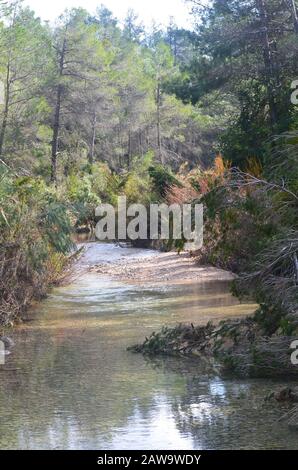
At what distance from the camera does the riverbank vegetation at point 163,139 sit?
33.7ft

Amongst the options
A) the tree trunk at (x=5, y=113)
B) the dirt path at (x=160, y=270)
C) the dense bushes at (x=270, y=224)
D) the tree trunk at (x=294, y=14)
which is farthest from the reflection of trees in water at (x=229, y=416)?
the tree trunk at (x=5, y=113)

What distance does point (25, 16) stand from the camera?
35906mm

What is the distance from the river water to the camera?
23.9 feet

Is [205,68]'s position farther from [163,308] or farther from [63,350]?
[63,350]

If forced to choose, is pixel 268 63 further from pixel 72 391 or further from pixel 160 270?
pixel 72 391

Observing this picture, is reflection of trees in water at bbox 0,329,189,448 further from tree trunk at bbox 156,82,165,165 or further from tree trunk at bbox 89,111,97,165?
tree trunk at bbox 156,82,165,165

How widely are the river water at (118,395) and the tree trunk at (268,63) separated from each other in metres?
7.21

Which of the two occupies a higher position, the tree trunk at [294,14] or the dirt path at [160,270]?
the tree trunk at [294,14]

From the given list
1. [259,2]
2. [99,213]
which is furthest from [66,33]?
[259,2]

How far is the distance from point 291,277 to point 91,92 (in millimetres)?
33681

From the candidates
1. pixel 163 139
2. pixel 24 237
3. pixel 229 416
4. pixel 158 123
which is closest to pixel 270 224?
pixel 229 416

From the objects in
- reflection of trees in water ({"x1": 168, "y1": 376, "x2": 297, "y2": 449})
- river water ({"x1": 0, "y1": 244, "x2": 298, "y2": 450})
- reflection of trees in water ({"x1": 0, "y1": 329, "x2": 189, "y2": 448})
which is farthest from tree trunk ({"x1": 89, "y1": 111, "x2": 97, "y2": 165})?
reflection of trees in water ({"x1": 168, "y1": 376, "x2": 297, "y2": 449})

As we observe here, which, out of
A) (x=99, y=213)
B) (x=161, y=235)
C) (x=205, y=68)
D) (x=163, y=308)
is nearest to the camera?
(x=163, y=308)

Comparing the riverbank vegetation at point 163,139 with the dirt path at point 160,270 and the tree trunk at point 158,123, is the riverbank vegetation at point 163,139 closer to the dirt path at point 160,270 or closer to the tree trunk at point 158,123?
the tree trunk at point 158,123
